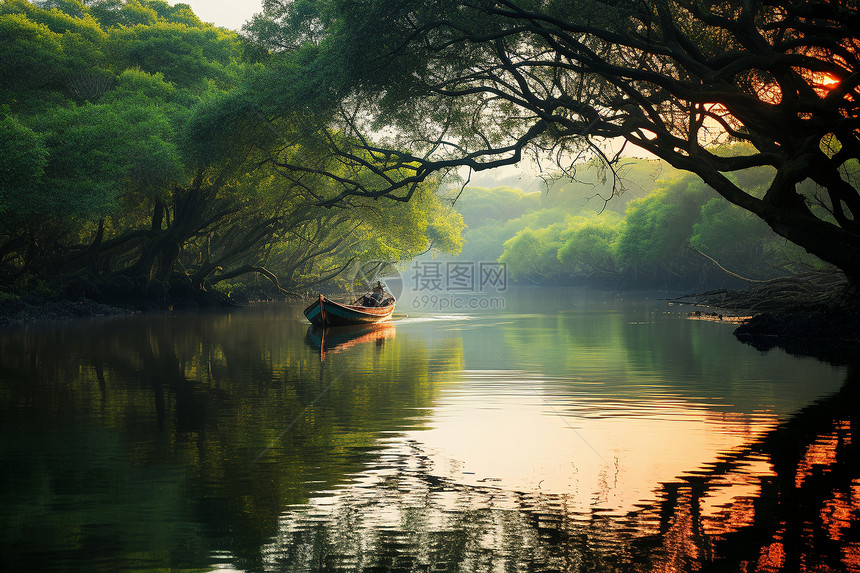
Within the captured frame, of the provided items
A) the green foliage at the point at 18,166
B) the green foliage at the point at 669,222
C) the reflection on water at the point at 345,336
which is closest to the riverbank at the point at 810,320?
the reflection on water at the point at 345,336

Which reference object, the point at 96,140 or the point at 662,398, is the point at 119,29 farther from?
the point at 662,398

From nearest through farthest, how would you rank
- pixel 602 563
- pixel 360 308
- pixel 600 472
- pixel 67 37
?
pixel 602 563
pixel 600 472
pixel 360 308
pixel 67 37

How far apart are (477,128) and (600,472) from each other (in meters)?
18.6

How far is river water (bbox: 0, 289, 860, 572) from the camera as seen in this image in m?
5.59

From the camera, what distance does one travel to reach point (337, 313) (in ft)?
93.7

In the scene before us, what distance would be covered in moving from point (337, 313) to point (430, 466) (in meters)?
20.8

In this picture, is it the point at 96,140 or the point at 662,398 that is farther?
the point at 96,140

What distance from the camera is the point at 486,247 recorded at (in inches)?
6639

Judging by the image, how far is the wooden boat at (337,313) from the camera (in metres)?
28.1

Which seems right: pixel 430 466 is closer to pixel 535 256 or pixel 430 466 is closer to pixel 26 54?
pixel 26 54

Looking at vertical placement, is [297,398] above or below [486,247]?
below

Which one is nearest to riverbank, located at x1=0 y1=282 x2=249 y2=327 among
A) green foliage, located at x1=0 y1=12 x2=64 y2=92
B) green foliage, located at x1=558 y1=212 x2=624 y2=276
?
green foliage, located at x1=0 y1=12 x2=64 y2=92

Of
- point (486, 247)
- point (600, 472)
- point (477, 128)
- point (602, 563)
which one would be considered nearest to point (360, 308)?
point (477, 128)

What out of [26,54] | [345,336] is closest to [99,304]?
[26,54]
